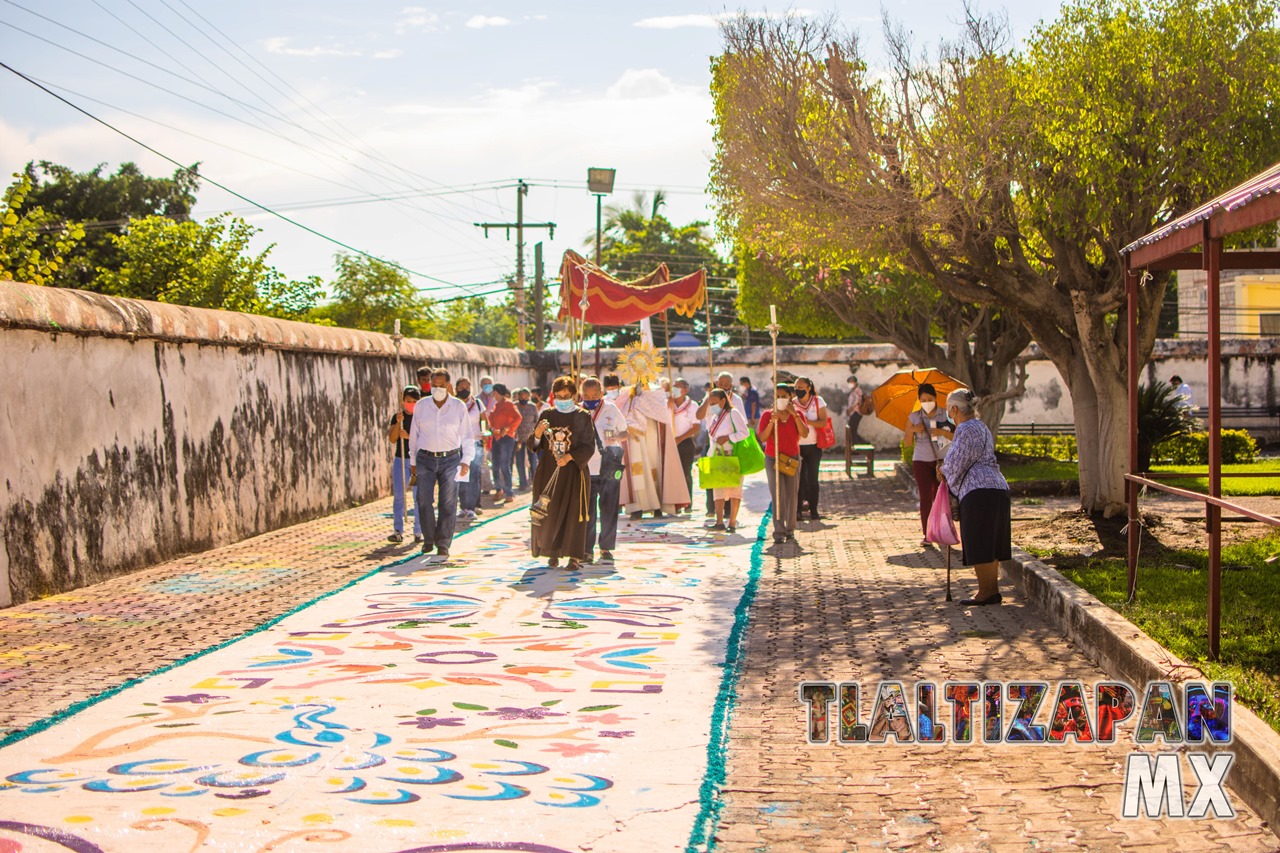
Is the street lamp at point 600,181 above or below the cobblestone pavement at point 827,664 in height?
above

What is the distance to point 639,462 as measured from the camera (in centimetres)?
1597

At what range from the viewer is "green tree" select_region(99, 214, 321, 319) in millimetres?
27016

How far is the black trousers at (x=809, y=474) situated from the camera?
15469 mm

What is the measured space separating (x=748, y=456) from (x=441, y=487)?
400 centimetres

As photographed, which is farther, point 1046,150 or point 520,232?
point 520,232

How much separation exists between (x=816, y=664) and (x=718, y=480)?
23.0 ft

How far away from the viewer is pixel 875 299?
23344 millimetres

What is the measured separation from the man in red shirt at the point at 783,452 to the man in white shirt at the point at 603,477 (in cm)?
183

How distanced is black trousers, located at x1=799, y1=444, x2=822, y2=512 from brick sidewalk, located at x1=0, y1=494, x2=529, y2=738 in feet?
15.9

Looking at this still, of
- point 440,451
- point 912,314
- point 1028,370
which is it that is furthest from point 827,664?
point 1028,370

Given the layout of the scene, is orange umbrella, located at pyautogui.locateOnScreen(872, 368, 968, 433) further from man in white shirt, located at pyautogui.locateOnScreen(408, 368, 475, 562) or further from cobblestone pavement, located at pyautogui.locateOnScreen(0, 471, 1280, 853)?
man in white shirt, located at pyautogui.locateOnScreen(408, 368, 475, 562)

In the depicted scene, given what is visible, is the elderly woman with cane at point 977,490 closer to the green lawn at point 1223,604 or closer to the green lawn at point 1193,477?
the green lawn at point 1223,604

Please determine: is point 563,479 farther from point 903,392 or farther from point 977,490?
point 903,392

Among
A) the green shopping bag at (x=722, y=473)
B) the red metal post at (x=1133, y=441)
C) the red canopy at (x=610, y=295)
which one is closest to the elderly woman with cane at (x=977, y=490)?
the red metal post at (x=1133, y=441)
